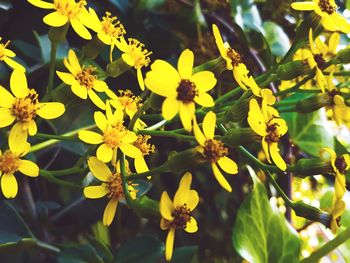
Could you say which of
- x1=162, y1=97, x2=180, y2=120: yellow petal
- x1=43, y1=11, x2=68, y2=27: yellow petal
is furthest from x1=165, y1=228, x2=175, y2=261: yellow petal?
x1=43, y1=11, x2=68, y2=27: yellow petal

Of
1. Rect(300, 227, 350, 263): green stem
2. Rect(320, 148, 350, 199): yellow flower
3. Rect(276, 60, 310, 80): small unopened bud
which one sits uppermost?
Rect(276, 60, 310, 80): small unopened bud

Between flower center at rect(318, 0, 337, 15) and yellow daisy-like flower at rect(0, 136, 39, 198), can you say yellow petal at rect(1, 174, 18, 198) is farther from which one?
flower center at rect(318, 0, 337, 15)

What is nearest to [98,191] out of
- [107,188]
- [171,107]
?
[107,188]

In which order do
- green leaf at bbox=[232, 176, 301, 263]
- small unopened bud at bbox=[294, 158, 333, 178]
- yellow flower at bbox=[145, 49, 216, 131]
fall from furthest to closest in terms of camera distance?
green leaf at bbox=[232, 176, 301, 263]
small unopened bud at bbox=[294, 158, 333, 178]
yellow flower at bbox=[145, 49, 216, 131]

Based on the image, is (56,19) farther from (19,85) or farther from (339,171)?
(339,171)

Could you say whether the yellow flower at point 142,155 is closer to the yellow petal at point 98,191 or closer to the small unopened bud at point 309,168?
the yellow petal at point 98,191

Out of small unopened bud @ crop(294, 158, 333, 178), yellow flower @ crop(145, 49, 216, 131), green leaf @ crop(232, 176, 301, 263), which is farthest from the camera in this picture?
green leaf @ crop(232, 176, 301, 263)

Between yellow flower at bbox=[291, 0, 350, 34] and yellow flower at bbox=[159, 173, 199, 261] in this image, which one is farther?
yellow flower at bbox=[291, 0, 350, 34]

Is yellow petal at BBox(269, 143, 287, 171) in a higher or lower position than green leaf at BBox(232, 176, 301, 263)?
higher
